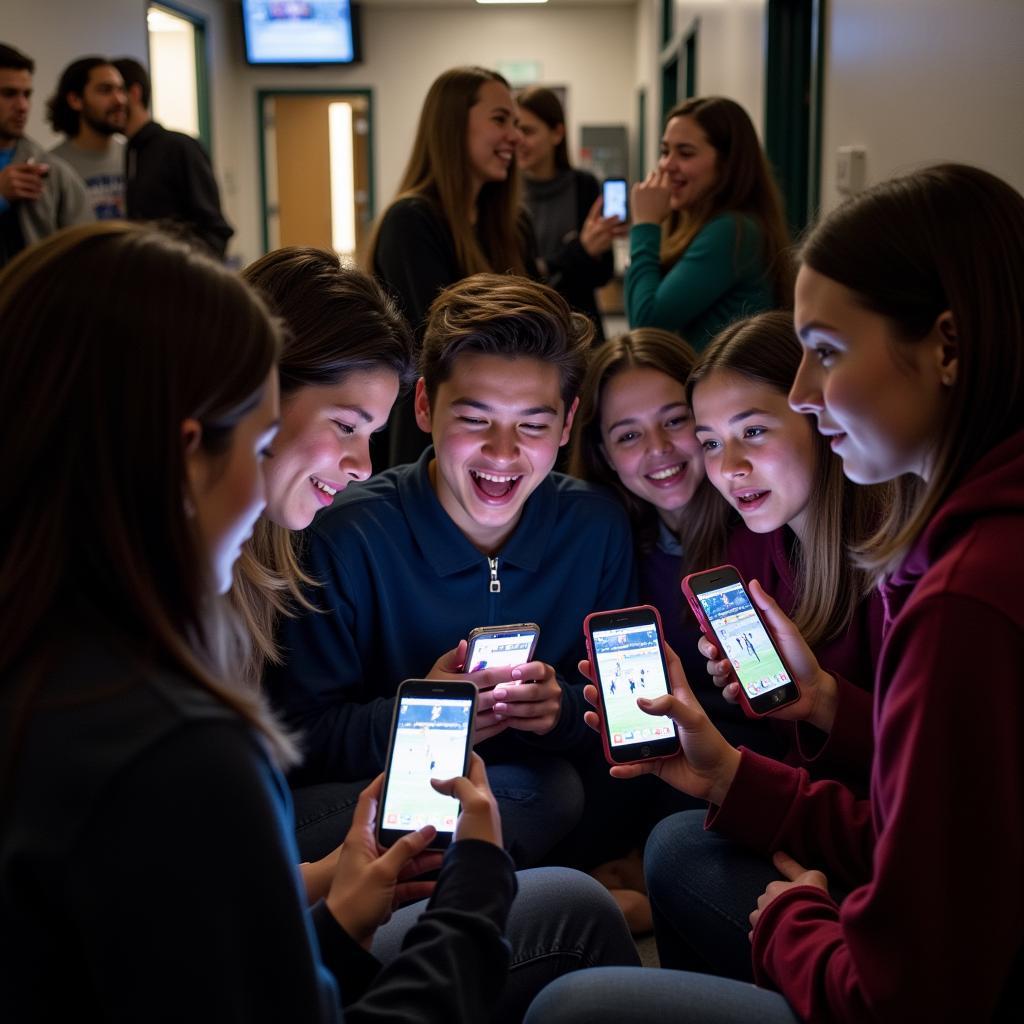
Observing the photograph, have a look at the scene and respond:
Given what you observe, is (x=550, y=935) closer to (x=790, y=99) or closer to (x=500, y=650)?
(x=500, y=650)

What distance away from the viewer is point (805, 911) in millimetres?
1184

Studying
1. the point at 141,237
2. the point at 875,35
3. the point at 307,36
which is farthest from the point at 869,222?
the point at 307,36

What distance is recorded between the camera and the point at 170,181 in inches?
191

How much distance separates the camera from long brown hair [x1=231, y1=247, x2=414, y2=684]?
1655 millimetres

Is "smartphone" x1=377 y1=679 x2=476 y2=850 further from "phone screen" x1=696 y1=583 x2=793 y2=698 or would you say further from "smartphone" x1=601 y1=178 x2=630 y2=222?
"smartphone" x1=601 y1=178 x2=630 y2=222

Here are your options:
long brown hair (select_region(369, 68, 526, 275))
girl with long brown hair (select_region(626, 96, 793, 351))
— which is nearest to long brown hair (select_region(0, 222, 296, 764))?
long brown hair (select_region(369, 68, 526, 275))

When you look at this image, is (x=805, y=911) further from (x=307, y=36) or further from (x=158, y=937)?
(x=307, y=36)

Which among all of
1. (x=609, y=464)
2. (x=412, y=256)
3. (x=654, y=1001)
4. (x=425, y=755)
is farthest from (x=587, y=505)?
(x=654, y=1001)

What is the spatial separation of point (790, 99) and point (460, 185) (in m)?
1.88

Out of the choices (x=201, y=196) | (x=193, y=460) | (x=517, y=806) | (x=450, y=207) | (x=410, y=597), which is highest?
(x=201, y=196)

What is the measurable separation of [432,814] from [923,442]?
69cm

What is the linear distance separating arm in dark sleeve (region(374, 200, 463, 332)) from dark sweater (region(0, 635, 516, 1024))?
6.39 ft

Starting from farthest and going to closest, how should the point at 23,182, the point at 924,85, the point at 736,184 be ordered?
the point at 23,182 < the point at 736,184 < the point at 924,85

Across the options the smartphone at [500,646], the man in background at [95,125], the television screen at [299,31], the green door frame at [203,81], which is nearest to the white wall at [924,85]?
the smartphone at [500,646]
